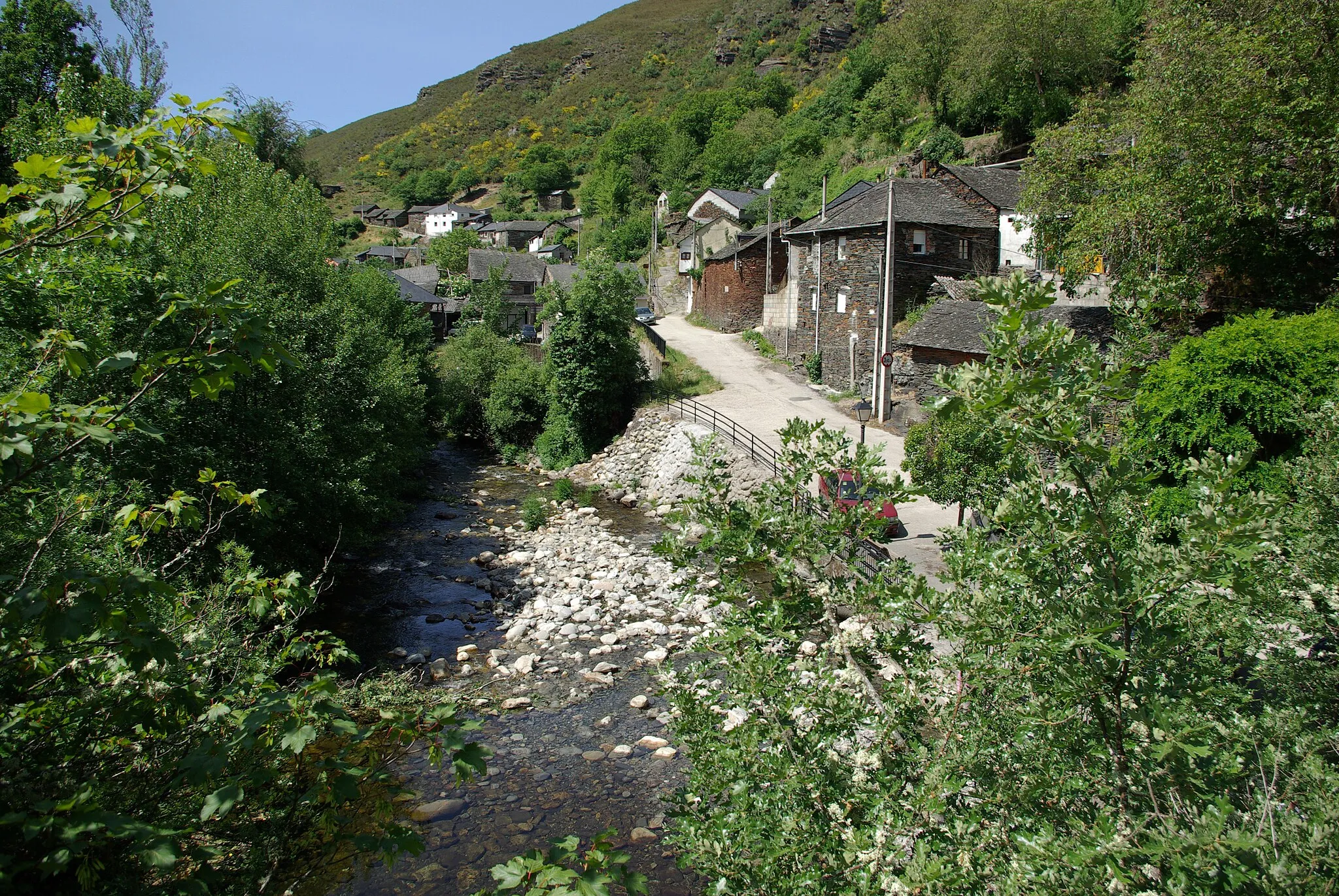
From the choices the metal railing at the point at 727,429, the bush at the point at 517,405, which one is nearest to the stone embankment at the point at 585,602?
the metal railing at the point at 727,429

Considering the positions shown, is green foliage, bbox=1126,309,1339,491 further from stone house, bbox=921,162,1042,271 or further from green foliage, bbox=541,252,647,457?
green foliage, bbox=541,252,647,457

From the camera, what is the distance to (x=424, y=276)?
55.9 meters

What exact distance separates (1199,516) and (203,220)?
1866 centimetres

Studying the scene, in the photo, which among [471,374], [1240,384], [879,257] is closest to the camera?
[1240,384]

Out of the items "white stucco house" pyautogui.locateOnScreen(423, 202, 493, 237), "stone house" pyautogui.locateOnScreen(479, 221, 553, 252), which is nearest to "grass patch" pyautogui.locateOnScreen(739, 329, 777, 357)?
"stone house" pyautogui.locateOnScreen(479, 221, 553, 252)

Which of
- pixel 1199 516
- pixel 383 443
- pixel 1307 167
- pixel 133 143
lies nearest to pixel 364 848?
pixel 133 143

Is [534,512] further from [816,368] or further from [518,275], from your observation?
[518,275]

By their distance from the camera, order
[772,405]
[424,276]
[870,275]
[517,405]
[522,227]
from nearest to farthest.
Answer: [870,275], [772,405], [517,405], [424,276], [522,227]

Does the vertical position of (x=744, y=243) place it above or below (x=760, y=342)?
above

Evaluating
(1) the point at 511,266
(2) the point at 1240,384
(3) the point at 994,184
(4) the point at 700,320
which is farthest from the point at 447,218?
(2) the point at 1240,384

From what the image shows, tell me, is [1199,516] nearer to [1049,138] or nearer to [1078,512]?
[1078,512]

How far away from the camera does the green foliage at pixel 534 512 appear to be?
2222 centimetres

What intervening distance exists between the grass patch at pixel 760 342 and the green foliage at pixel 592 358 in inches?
284

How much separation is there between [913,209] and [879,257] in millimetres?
2094
